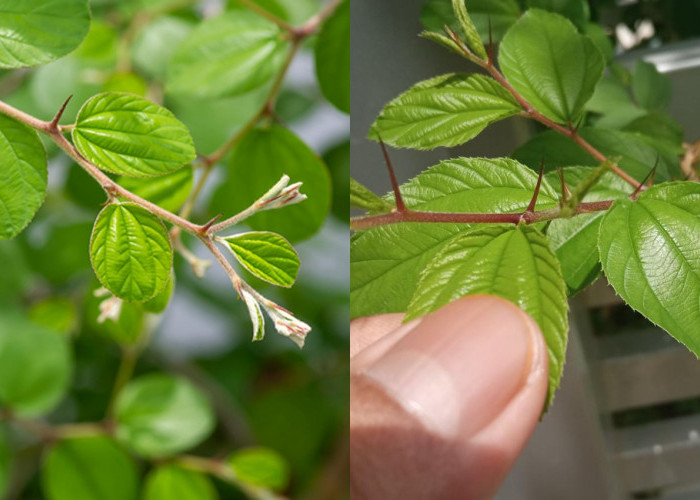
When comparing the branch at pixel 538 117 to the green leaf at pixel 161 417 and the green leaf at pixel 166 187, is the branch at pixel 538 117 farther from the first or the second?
the green leaf at pixel 161 417

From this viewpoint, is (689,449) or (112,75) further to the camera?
(112,75)

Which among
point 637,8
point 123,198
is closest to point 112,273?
point 123,198

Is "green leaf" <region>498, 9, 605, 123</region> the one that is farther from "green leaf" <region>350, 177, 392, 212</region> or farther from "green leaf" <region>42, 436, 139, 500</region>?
"green leaf" <region>42, 436, 139, 500</region>

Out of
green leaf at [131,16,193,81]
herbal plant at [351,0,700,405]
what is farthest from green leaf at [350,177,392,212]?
green leaf at [131,16,193,81]

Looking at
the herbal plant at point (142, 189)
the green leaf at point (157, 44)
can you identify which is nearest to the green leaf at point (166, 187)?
the herbal plant at point (142, 189)

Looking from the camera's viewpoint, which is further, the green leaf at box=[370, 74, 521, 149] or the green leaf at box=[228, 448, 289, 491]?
the green leaf at box=[228, 448, 289, 491]

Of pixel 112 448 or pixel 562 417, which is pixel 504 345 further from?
pixel 112 448
